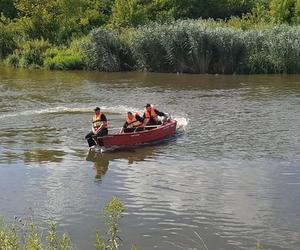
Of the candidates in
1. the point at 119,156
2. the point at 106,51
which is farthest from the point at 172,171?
the point at 106,51

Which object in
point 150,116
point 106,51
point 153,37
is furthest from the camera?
point 106,51

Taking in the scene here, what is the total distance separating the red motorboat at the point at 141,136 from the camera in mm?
18505

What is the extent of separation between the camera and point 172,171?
1598 cm

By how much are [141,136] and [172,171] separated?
3325 mm

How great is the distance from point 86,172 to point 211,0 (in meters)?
45.7

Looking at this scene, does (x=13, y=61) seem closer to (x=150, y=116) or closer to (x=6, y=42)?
(x=6, y=42)

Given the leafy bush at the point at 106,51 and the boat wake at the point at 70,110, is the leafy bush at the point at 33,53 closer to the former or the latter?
the leafy bush at the point at 106,51

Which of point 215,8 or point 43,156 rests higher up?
point 215,8

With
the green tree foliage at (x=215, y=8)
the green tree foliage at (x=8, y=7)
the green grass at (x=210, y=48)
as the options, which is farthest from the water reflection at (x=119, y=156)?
the green tree foliage at (x=8, y=7)

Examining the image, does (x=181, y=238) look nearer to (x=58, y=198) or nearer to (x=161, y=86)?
(x=58, y=198)

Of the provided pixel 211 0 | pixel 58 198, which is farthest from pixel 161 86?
pixel 211 0

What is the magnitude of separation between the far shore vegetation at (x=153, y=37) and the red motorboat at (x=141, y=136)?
19.1 metres

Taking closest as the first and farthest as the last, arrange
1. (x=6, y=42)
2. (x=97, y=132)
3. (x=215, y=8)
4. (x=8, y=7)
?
(x=97, y=132)
(x=6, y=42)
(x=215, y=8)
(x=8, y=7)

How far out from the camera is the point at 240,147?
18.5m
